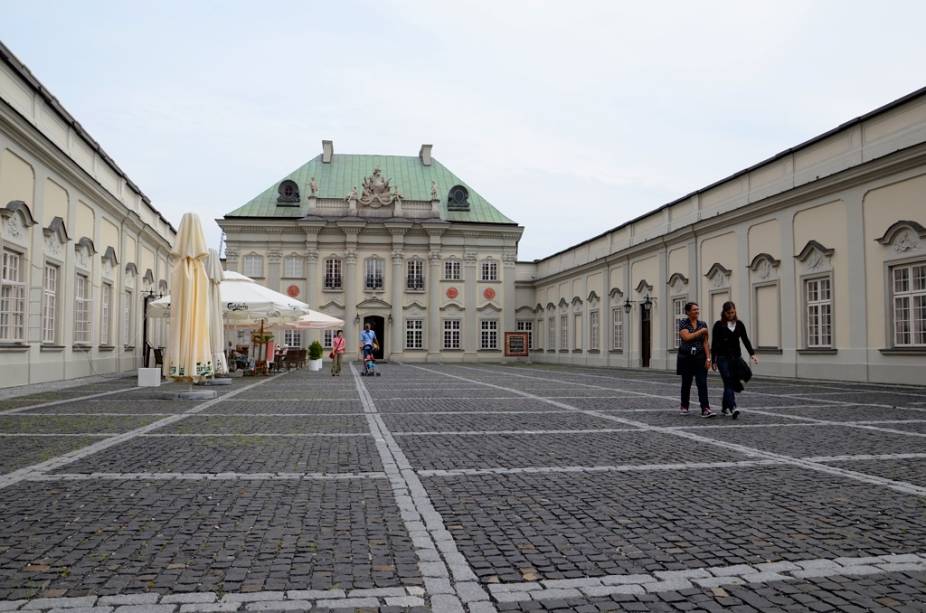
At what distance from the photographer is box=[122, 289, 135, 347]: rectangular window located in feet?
81.2

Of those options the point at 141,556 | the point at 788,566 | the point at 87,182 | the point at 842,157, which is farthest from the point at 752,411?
the point at 87,182

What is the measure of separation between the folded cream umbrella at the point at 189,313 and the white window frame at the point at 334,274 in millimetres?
30865

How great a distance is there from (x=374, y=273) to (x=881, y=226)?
3126 cm

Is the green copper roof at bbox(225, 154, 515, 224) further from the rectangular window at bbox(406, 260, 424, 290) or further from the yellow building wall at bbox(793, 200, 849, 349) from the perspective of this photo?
the yellow building wall at bbox(793, 200, 849, 349)

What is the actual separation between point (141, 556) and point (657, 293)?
28050 mm

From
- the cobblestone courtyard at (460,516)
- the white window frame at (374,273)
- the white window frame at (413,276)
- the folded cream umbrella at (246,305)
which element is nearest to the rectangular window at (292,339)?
the white window frame at (374,273)

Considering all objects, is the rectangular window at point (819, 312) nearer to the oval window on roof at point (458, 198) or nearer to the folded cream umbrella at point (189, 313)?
the folded cream umbrella at point (189, 313)

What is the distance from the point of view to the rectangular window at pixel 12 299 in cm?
1589

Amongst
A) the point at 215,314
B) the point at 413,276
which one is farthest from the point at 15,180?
the point at 413,276

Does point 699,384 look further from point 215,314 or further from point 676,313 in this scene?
point 676,313

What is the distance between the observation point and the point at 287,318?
23250mm

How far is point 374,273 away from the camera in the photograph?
45.5m

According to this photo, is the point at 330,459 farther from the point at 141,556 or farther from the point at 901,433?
the point at 901,433

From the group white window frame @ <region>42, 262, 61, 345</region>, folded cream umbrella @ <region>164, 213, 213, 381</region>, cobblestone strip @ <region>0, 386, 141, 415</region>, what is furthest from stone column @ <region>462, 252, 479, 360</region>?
folded cream umbrella @ <region>164, 213, 213, 381</region>
